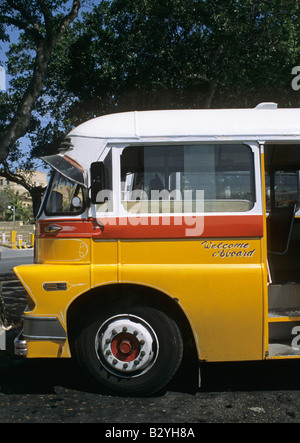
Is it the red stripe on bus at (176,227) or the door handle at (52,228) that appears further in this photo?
the door handle at (52,228)

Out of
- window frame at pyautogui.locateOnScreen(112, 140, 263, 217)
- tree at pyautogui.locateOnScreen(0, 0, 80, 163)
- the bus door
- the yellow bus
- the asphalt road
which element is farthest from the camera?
tree at pyautogui.locateOnScreen(0, 0, 80, 163)

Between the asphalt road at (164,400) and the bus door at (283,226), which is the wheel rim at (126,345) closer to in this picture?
the asphalt road at (164,400)

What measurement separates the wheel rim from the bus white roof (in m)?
1.74

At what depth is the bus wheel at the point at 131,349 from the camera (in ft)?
13.9

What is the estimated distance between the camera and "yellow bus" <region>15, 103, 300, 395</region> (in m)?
4.21

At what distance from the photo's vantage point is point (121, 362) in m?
4.25

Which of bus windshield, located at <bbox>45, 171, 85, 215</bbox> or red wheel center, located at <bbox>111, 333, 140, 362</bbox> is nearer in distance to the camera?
red wheel center, located at <bbox>111, 333, 140, 362</bbox>

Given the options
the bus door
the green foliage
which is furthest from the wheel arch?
the green foliage

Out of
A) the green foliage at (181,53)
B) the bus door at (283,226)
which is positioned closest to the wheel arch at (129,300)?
the bus door at (283,226)

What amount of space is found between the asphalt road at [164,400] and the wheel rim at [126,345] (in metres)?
0.30

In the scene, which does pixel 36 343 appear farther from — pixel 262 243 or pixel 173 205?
pixel 262 243

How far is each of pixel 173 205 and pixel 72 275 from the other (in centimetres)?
114

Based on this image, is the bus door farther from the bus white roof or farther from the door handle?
the door handle
